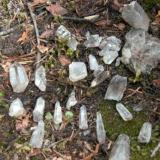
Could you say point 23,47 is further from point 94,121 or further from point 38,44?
point 94,121

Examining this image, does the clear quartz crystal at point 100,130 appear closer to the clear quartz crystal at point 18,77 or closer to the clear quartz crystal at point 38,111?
the clear quartz crystal at point 38,111

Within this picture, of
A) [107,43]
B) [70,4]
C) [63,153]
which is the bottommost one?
[63,153]

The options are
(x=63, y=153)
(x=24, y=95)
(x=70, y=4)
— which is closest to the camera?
(x=63, y=153)

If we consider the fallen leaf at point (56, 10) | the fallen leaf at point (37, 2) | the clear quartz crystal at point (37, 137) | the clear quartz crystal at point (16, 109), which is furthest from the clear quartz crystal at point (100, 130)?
the fallen leaf at point (37, 2)

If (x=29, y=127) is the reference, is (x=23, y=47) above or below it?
above

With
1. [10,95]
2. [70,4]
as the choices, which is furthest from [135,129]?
[70,4]

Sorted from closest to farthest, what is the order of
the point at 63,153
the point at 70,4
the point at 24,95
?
the point at 63,153 → the point at 24,95 → the point at 70,4
